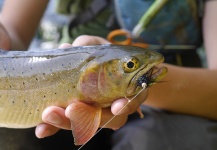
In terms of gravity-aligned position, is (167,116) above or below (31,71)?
below

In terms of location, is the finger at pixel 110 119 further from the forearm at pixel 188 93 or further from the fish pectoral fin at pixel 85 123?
the forearm at pixel 188 93

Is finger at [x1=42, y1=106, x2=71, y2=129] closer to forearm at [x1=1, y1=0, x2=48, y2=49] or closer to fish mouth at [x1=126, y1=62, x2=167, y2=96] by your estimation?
fish mouth at [x1=126, y1=62, x2=167, y2=96]

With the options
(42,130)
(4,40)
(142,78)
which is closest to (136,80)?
(142,78)

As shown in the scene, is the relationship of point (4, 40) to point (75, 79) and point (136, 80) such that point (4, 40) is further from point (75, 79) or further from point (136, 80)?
point (136, 80)

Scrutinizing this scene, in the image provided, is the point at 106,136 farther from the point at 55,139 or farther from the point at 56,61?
the point at 56,61

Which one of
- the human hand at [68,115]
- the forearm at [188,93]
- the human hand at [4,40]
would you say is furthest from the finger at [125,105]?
the human hand at [4,40]

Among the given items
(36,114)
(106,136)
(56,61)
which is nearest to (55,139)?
(106,136)

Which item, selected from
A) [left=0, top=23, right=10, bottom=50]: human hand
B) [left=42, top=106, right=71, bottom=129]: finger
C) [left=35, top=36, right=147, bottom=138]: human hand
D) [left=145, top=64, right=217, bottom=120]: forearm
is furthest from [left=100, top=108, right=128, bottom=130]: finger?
[left=0, top=23, right=10, bottom=50]: human hand
